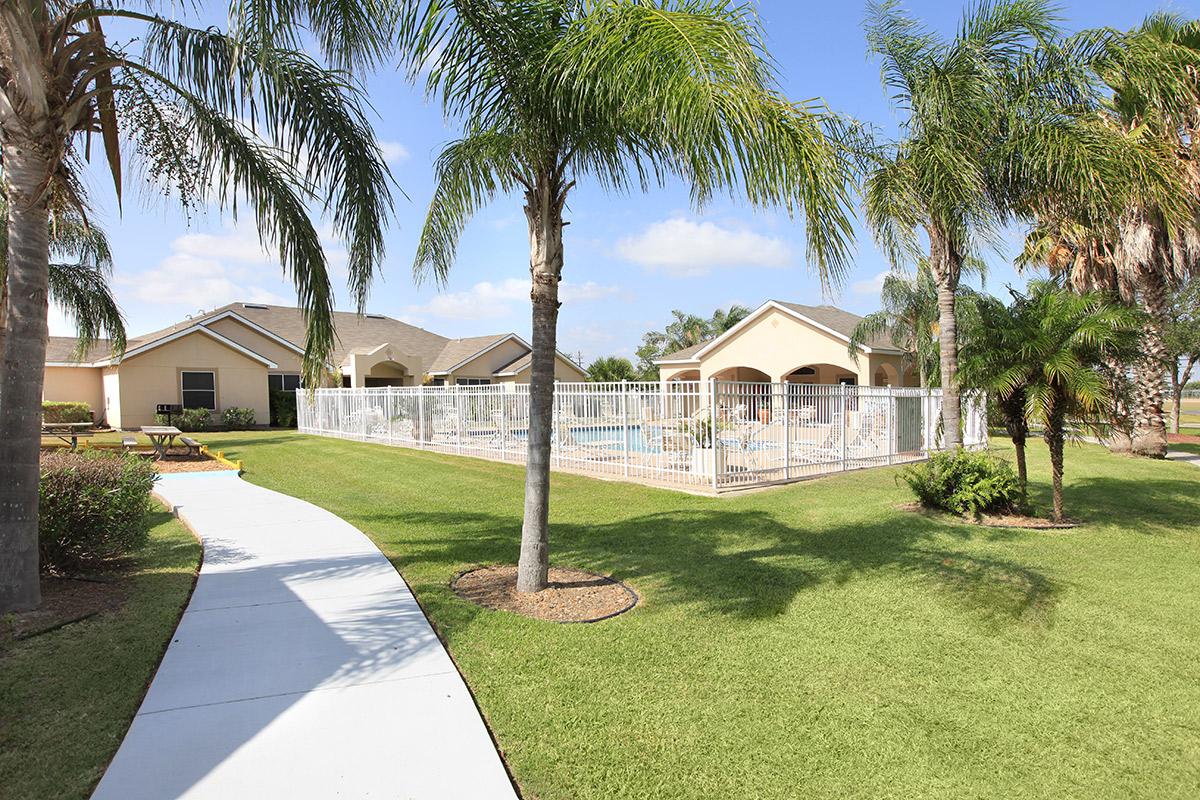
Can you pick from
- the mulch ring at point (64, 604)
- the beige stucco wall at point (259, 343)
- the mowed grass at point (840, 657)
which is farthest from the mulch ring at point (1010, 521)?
the beige stucco wall at point (259, 343)

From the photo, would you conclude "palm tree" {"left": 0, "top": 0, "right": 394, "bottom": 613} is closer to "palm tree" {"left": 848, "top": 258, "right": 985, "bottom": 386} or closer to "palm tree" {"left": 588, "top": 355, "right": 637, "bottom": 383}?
"palm tree" {"left": 848, "top": 258, "right": 985, "bottom": 386}

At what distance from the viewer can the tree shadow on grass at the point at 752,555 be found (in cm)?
603

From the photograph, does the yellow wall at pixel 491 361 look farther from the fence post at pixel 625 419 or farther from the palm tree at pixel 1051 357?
the palm tree at pixel 1051 357

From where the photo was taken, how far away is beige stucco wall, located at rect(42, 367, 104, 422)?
28188 mm

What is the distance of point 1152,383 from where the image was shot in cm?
1816

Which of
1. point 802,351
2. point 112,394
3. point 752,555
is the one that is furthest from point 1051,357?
point 112,394

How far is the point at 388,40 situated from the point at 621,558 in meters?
5.58

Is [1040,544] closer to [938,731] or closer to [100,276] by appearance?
[938,731]

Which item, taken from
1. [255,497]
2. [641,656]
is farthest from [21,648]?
[255,497]

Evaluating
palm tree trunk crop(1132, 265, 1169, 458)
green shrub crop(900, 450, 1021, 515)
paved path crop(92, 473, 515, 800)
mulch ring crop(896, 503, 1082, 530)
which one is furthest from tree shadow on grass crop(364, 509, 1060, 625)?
palm tree trunk crop(1132, 265, 1169, 458)

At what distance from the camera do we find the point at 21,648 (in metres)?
4.55

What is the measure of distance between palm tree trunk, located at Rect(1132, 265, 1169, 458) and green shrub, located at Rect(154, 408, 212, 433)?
31613 millimetres

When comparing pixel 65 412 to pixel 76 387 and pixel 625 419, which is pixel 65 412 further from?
pixel 625 419

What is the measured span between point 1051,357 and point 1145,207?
11.6 feet
